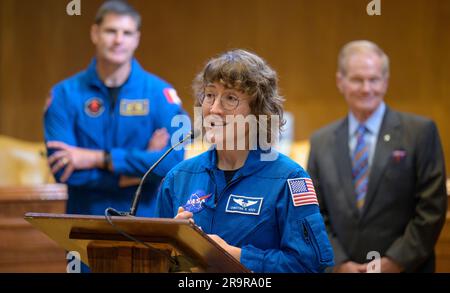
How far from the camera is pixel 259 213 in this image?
233 cm

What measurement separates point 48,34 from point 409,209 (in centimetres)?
356

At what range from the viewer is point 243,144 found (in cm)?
246

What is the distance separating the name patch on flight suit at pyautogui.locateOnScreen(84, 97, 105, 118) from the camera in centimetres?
385

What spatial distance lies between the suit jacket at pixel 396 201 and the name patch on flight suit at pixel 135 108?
39.1 inches

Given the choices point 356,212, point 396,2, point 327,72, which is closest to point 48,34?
point 327,72

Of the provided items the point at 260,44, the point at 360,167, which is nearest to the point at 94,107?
the point at 360,167

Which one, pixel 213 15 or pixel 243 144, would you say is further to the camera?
pixel 213 15

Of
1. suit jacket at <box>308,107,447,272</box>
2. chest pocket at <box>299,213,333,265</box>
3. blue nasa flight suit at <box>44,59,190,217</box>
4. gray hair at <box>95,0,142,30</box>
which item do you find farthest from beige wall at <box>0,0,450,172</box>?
chest pocket at <box>299,213,333,265</box>

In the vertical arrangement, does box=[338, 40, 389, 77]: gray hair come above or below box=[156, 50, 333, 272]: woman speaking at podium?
above

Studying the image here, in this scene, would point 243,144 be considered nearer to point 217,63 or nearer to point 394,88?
point 217,63

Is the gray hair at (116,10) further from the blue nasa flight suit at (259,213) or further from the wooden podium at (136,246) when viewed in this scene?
the wooden podium at (136,246)

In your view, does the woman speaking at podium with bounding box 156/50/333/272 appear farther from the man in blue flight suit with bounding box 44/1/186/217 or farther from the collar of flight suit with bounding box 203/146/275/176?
the man in blue flight suit with bounding box 44/1/186/217

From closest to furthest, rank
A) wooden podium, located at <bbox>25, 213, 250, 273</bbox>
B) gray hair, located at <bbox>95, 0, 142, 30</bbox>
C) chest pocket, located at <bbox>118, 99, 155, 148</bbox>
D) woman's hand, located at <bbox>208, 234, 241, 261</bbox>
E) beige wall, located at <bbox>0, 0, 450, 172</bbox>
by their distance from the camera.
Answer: wooden podium, located at <bbox>25, 213, 250, 273</bbox> < woman's hand, located at <bbox>208, 234, 241, 261</bbox> < chest pocket, located at <bbox>118, 99, 155, 148</bbox> < gray hair, located at <bbox>95, 0, 142, 30</bbox> < beige wall, located at <bbox>0, 0, 450, 172</bbox>

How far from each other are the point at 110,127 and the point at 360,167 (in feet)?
4.32
